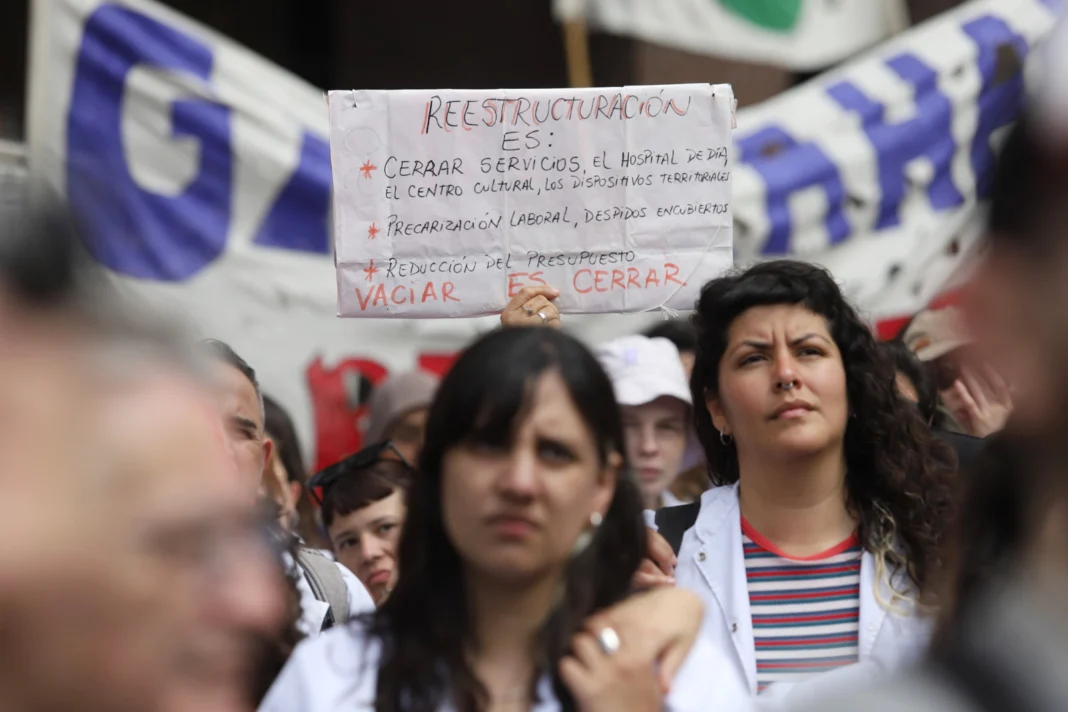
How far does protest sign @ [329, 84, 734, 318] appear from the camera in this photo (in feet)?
11.5

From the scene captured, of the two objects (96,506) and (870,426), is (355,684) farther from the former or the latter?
(870,426)

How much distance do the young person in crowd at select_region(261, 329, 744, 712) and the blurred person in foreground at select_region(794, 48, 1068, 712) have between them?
1064 mm

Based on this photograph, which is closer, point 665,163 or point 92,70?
point 665,163

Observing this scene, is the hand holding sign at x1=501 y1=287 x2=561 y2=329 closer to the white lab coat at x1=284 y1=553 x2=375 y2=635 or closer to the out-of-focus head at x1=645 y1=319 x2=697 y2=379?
the white lab coat at x1=284 y1=553 x2=375 y2=635

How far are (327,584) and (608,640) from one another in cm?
107

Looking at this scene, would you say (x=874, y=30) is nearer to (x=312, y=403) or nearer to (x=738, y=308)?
(x=312, y=403)

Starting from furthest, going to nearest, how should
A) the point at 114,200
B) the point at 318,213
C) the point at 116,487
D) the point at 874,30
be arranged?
the point at 874,30 < the point at 318,213 < the point at 114,200 < the point at 116,487

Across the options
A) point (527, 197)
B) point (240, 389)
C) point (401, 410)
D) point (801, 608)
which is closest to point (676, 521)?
point (801, 608)

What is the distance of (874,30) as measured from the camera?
22.1 feet

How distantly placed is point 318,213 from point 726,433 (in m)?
2.85

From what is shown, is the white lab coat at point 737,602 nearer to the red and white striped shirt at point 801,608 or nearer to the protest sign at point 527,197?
the red and white striped shirt at point 801,608

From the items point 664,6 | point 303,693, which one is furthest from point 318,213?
point 303,693

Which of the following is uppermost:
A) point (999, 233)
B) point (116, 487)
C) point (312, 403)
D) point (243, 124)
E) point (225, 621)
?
point (243, 124)

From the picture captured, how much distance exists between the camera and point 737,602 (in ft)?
9.61
